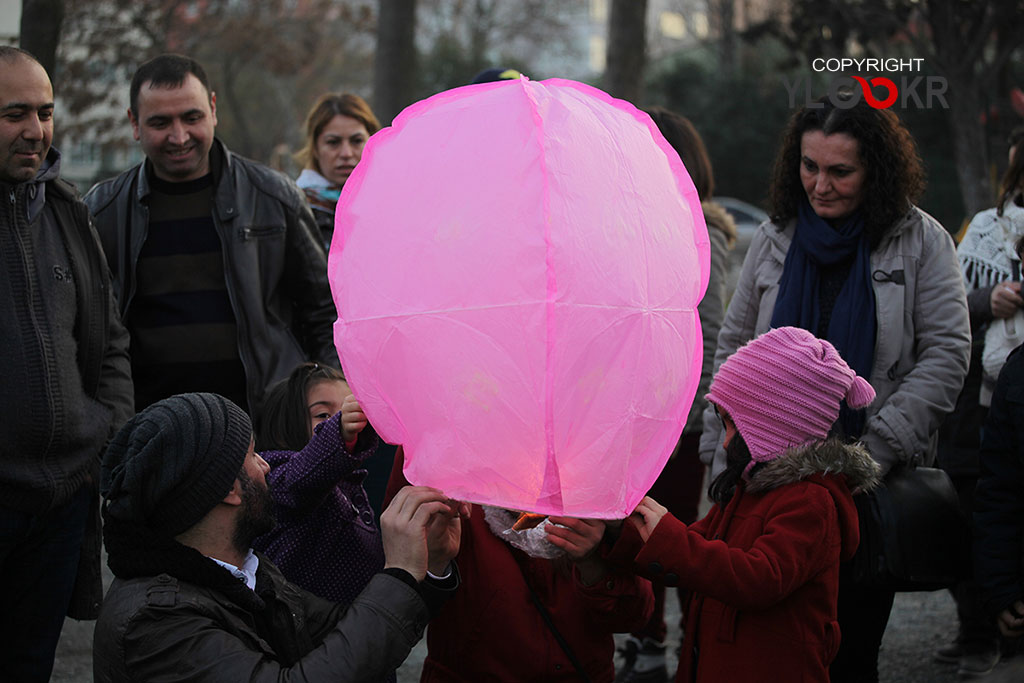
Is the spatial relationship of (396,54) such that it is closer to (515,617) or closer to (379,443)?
(379,443)

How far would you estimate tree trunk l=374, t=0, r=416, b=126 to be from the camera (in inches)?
500

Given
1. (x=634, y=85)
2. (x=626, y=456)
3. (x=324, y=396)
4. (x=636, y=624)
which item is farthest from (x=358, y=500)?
(x=634, y=85)

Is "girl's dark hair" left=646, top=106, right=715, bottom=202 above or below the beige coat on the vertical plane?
above

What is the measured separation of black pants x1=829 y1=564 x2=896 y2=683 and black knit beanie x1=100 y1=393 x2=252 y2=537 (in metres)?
2.00

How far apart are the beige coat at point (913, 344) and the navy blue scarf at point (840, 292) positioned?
5cm

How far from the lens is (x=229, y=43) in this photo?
21188mm

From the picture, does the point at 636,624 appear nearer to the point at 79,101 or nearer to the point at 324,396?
the point at 324,396

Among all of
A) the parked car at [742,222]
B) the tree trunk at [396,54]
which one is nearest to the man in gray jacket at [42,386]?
the tree trunk at [396,54]

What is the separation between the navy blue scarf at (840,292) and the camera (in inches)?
141

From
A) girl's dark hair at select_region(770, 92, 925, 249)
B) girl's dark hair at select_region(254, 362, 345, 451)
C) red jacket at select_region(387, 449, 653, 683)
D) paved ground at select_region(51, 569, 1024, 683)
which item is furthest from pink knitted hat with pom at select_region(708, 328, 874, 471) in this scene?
paved ground at select_region(51, 569, 1024, 683)

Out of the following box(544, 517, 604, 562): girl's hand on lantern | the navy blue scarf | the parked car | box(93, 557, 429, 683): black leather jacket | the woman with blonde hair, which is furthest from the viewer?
the parked car

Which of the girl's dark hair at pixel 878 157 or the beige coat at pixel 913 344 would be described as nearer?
the beige coat at pixel 913 344

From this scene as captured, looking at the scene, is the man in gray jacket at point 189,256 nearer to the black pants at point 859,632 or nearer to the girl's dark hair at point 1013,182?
the black pants at point 859,632

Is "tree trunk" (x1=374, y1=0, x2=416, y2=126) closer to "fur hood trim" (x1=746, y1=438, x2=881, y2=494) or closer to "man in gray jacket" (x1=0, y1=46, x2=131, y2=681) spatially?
"man in gray jacket" (x1=0, y1=46, x2=131, y2=681)
